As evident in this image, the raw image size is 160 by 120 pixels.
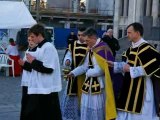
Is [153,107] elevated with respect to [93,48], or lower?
lower

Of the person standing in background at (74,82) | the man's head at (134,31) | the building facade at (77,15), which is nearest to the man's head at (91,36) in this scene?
the person standing in background at (74,82)

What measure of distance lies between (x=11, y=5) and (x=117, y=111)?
37.6ft

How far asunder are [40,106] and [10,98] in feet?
16.9

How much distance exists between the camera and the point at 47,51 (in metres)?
6.07

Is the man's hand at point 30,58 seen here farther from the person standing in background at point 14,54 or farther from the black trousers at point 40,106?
the person standing in background at point 14,54

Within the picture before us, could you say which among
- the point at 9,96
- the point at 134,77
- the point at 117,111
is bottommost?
the point at 9,96

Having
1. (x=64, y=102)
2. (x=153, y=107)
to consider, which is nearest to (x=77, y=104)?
(x=64, y=102)

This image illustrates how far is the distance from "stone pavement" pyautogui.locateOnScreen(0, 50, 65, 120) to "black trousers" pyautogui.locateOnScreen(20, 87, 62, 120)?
2390 mm

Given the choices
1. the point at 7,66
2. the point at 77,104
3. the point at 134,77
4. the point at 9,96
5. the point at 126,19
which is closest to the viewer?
the point at 134,77

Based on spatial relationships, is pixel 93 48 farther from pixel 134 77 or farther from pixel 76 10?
pixel 76 10

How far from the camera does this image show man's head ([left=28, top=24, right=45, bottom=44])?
602 centimetres

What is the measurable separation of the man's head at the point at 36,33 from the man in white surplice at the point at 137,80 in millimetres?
1113

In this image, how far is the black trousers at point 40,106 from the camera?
6234 millimetres

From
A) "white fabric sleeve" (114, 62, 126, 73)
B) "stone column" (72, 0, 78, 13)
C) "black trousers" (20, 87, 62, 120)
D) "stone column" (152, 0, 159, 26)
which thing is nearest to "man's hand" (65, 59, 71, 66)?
"black trousers" (20, 87, 62, 120)
